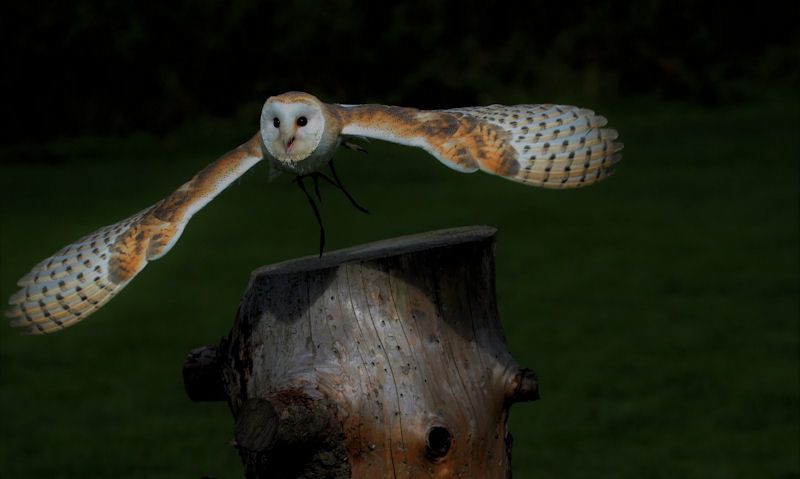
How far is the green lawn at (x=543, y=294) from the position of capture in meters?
5.71

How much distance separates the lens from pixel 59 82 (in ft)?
38.6

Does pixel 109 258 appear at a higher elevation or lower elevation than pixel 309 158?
lower

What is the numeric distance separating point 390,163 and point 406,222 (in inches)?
90.3

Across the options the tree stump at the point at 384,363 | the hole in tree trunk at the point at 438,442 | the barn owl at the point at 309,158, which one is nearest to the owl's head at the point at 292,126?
the barn owl at the point at 309,158

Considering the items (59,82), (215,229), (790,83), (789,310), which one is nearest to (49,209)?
(215,229)

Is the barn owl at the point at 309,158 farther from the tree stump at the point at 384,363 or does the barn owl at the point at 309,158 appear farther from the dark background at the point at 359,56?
the dark background at the point at 359,56

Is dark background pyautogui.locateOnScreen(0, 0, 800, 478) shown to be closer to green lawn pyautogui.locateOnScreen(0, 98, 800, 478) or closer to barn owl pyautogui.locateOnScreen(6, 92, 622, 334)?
green lawn pyautogui.locateOnScreen(0, 98, 800, 478)

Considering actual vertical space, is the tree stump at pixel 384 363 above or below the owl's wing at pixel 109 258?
below

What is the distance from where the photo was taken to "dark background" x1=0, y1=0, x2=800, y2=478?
5.93 m

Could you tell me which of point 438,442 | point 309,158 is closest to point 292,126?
point 309,158

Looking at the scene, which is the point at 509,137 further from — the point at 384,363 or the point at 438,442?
the point at 438,442

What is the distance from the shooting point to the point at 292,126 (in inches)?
112

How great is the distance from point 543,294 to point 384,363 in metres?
4.98

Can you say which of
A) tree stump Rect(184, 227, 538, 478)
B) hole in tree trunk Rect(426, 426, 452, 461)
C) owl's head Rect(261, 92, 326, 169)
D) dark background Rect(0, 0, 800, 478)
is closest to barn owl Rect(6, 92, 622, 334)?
owl's head Rect(261, 92, 326, 169)
